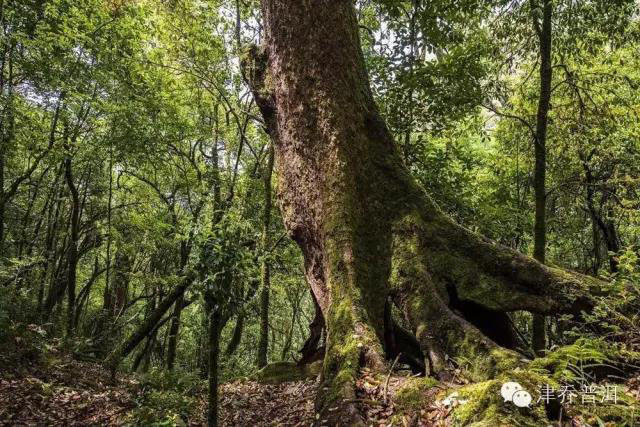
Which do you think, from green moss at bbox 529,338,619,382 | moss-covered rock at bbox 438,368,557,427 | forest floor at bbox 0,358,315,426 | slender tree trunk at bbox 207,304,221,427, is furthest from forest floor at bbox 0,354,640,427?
green moss at bbox 529,338,619,382

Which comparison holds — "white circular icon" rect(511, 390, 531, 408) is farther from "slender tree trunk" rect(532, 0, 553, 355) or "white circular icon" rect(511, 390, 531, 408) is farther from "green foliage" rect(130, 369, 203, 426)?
"slender tree trunk" rect(532, 0, 553, 355)

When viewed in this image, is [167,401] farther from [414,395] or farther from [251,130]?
[251,130]

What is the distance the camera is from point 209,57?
42.7 ft

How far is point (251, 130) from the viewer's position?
57.6 feet

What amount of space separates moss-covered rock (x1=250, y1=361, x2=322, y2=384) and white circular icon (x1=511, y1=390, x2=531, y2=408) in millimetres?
6155

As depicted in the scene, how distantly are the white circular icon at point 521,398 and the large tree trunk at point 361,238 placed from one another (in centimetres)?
145

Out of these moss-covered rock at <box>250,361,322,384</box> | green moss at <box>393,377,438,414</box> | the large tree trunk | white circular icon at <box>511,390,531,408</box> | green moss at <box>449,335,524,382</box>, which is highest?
the large tree trunk

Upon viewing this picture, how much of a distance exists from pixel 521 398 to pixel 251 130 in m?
16.3

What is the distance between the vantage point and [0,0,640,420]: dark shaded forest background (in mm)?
7551

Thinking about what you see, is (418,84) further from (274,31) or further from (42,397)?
(42,397)

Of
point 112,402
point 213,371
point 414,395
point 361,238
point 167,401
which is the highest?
point 361,238

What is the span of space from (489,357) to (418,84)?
5880 mm

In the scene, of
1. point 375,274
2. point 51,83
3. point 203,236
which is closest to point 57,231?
point 51,83

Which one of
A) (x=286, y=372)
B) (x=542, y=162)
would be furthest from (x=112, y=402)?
(x=542, y=162)
